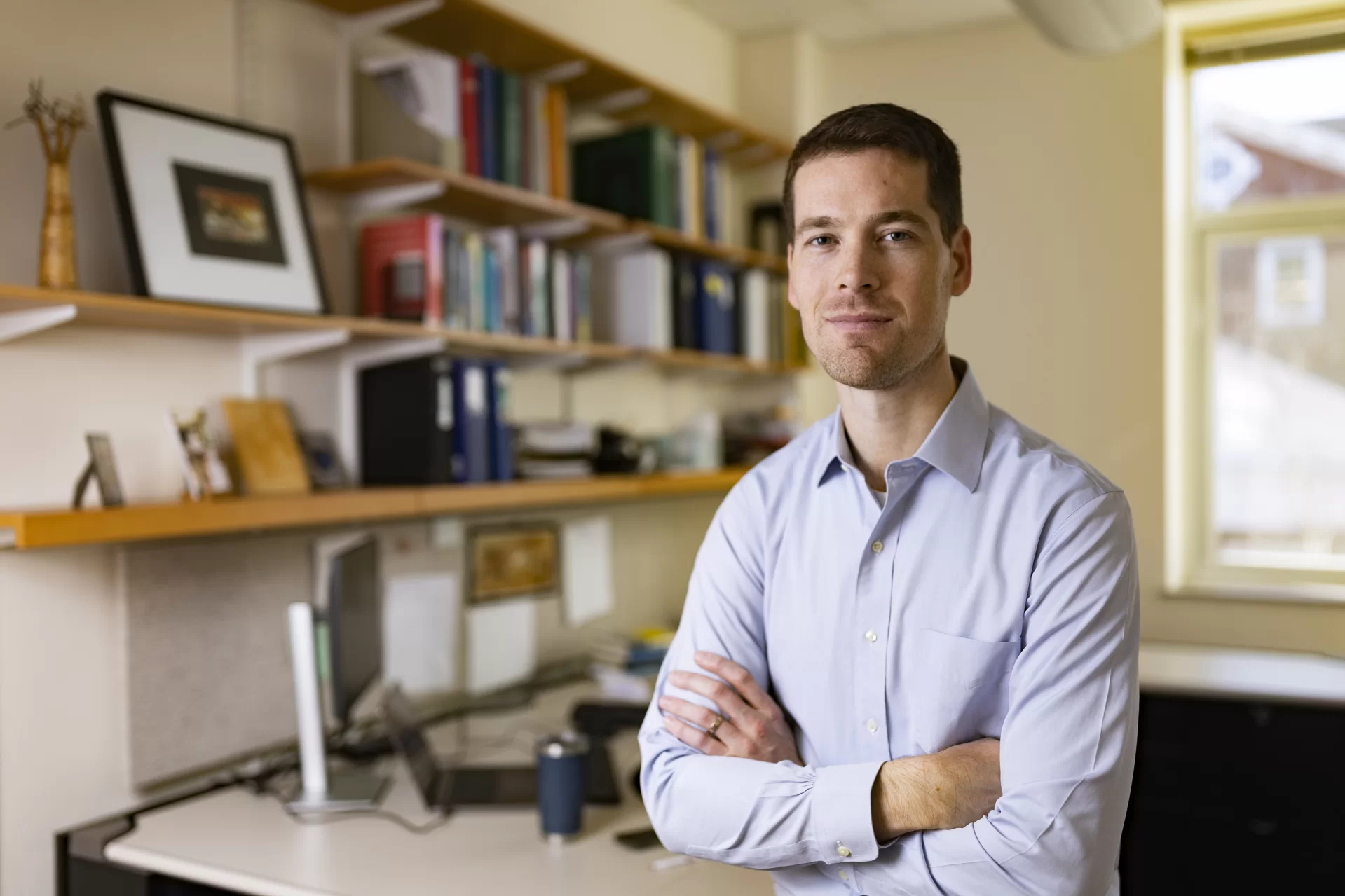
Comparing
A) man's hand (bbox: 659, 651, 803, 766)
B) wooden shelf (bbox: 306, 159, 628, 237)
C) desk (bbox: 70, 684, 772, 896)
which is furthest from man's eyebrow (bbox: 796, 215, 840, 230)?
wooden shelf (bbox: 306, 159, 628, 237)

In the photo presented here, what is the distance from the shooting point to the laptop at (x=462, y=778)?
2.00m

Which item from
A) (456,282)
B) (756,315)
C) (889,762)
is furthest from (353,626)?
(756,315)

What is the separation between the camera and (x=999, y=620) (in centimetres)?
126

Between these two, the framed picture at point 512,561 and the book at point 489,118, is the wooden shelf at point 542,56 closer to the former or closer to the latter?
the book at point 489,118

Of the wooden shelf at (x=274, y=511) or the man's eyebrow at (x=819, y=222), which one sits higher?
the man's eyebrow at (x=819, y=222)

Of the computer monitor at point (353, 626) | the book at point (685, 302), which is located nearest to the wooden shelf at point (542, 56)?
the book at point (685, 302)

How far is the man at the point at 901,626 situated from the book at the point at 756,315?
7.01 ft

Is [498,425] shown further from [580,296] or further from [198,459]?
[198,459]

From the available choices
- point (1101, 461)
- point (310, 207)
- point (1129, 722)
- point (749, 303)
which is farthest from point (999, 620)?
point (1101, 461)

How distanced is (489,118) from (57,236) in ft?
3.48

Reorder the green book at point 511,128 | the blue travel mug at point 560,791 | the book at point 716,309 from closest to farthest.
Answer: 1. the blue travel mug at point 560,791
2. the green book at point 511,128
3. the book at point 716,309

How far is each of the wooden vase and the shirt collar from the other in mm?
1279

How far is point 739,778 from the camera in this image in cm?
130

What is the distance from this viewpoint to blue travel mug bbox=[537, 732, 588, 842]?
1816 mm
